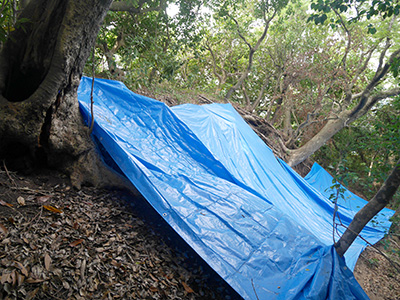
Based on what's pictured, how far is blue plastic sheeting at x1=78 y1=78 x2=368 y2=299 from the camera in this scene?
1.80 meters

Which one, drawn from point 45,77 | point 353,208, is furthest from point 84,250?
point 353,208

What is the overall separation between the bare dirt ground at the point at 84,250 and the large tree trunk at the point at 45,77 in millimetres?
260

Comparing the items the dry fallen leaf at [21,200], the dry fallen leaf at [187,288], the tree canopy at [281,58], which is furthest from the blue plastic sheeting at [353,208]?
the dry fallen leaf at [21,200]

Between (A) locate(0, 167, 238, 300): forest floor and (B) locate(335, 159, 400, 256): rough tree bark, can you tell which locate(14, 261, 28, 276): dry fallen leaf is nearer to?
(A) locate(0, 167, 238, 300): forest floor

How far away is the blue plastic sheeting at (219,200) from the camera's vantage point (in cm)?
180

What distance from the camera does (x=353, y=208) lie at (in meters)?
5.29

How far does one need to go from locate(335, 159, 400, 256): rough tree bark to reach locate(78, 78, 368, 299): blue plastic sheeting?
0.14 metres

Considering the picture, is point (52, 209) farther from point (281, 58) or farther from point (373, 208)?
point (281, 58)

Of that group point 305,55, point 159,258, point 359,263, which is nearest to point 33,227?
point 159,258

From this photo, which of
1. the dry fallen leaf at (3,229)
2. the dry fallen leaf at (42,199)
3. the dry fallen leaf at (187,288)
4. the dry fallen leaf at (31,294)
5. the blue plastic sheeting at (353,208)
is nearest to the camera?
the dry fallen leaf at (31,294)

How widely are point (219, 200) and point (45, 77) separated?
1844 millimetres

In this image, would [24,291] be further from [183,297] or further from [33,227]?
[183,297]

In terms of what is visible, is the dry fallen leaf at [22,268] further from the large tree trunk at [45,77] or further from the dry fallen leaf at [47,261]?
the large tree trunk at [45,77]

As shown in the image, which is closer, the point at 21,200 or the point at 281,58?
the point at 21,200
